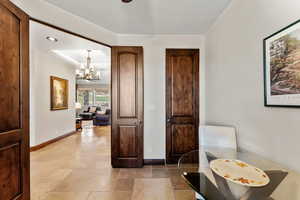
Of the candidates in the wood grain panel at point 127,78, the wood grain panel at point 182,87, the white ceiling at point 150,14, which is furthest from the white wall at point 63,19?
the wood grain panel at point 182,87

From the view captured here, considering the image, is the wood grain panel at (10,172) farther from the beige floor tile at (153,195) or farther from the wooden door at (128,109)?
the wooden door at (128,109)

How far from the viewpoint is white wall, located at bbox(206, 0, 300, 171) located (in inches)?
51.4

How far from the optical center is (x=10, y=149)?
1.70 metres

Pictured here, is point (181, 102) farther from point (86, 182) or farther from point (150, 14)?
point (86, 182)

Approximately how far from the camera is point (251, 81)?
179cm

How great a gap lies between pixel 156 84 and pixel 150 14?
1.33m

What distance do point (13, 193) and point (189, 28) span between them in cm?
352

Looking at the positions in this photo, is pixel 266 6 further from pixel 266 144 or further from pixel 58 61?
pixel 58 61

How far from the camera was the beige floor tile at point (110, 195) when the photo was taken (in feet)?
7.24

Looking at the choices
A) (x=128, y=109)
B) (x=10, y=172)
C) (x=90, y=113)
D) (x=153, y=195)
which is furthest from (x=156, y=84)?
(x=90, y=113)

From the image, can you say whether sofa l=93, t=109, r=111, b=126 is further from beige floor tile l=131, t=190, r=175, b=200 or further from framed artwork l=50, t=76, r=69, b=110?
beige floor tile l=131, t=190, r=175, b=200

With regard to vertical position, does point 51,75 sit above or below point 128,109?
above

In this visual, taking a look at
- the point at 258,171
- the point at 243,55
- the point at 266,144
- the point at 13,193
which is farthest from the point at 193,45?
the point at 13,193

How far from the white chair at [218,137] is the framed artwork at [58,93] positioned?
4.72 m
